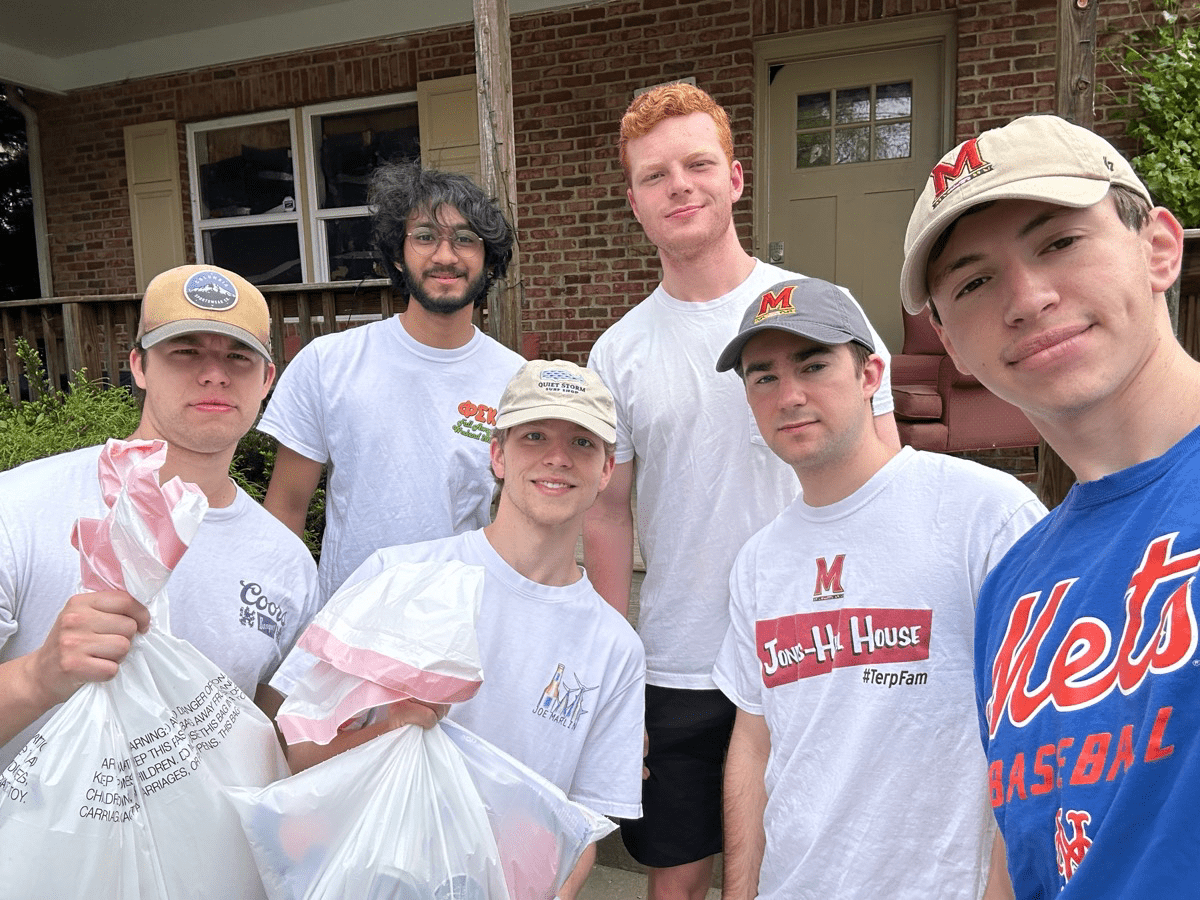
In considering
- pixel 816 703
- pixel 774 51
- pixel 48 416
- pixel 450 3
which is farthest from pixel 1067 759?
pixel 450 3

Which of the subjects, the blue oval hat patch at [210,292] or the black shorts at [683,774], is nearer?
the blue oval hat patch at [210,292]

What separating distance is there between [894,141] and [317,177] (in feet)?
16.8

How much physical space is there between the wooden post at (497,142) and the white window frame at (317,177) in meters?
4.00

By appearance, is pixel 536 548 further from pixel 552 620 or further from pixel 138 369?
pixel 138 369

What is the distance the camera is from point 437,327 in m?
2.50

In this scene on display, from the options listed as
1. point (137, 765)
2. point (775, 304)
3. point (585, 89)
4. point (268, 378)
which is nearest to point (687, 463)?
point (775, 304)

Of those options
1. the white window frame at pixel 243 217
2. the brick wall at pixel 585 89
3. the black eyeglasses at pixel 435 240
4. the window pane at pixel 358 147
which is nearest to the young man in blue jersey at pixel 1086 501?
the black eyeglasses at pixel 435 240

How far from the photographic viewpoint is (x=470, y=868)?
1304 millimetres

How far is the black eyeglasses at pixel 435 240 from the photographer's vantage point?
2545mm

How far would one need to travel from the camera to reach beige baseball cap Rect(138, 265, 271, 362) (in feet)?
5.59

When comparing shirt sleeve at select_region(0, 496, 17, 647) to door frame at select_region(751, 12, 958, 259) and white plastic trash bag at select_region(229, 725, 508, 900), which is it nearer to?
white plastic trash bag at select_region(229, 725, 508, 900)

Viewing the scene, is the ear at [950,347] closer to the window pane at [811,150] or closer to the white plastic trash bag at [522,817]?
the white plastic trash bag at [522,817]

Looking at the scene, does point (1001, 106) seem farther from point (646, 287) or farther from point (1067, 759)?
point (1067, 759)

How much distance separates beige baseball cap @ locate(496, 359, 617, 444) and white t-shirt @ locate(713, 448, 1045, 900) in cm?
52
